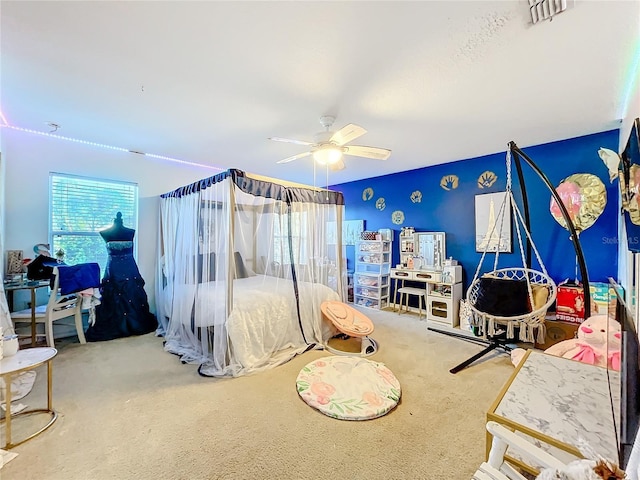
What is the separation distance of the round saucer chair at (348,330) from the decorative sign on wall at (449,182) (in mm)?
2690

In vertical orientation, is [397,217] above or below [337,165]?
below

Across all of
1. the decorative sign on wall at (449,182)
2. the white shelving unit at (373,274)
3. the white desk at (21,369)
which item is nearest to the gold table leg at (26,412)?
the white desk at (21,369)

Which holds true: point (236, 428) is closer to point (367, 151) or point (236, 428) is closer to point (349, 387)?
point (349, 387)

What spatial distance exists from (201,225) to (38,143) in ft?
7.62

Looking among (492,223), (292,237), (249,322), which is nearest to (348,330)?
(249,322)

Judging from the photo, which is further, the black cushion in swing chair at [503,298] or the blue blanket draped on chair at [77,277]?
the blue blanket draped on chair at [77,277]

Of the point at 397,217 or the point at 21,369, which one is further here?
the point at 397,217

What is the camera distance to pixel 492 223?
157 inches

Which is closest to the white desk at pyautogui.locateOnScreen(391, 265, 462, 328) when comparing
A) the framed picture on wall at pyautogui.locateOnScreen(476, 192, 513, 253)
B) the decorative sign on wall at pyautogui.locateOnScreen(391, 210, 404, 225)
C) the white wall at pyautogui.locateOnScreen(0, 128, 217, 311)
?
the framed picture on wall at pyautogui.locateOnScreen(476, 192, 513, 253)

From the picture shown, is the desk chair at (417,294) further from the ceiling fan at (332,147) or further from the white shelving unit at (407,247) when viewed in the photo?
the ceiling fan at (332,147)

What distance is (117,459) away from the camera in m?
1.62

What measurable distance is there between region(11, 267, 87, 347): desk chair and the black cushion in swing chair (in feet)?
15.3

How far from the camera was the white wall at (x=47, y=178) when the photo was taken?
123 inches

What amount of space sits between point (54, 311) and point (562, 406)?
14.5 feet
